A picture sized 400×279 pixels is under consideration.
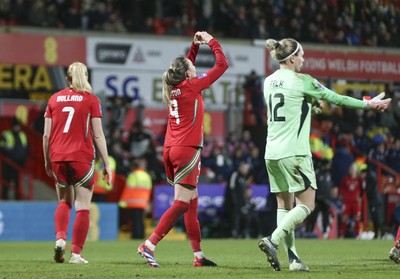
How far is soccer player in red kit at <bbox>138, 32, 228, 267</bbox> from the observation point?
10.3 meters

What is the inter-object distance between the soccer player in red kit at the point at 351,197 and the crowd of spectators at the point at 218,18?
397 cm

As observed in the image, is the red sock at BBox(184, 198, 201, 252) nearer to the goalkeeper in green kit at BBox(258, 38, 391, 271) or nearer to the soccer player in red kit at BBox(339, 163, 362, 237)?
the goalkeeper in green kit at BBox(258, 38, 391, 271)

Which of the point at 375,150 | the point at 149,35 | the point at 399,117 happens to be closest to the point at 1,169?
the point at 149,35

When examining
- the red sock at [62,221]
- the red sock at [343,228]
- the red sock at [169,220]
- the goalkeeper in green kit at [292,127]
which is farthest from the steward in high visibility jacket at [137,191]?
the goalkeeper in green kit at [292,127]

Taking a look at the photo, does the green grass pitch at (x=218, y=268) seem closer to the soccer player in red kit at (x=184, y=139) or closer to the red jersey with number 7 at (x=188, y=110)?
the soccer player in red kit at (x=184, y=139)

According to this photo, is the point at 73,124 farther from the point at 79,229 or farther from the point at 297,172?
the point at 297,172

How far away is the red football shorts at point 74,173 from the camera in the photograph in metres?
11.0

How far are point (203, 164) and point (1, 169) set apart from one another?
4.69 metres

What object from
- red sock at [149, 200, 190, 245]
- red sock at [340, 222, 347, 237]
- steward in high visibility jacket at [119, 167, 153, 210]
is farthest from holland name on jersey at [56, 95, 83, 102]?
red sock at [340, 222, 347, 237]

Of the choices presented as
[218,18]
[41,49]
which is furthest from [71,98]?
[218,18]

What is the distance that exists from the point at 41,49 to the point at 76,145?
Result: 1655 cm

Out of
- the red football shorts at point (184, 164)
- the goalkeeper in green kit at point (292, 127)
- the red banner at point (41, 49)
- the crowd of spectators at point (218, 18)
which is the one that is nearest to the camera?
the goalkeeper in green kit at point (292, 127)

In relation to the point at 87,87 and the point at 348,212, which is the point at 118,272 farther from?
the point at 348,212

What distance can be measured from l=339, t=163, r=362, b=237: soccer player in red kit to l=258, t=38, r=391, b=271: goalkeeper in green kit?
14280mm
